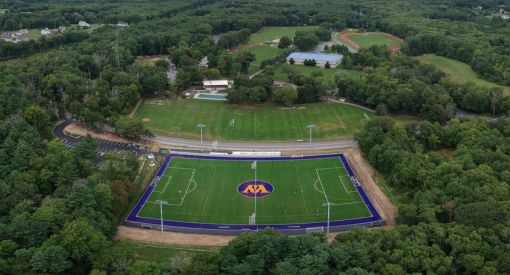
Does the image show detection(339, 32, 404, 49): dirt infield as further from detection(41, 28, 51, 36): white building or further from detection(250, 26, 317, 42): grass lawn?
detection(41, 28, 51, 36): white building

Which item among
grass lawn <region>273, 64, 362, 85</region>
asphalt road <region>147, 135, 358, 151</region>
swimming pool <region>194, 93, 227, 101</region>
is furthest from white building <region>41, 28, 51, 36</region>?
asphalt road <region>147, 135, 358, 151</region>

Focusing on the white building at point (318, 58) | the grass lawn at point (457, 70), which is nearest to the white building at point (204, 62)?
the white building at point (318, 58)

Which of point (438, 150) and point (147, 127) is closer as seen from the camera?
point (438, 150)

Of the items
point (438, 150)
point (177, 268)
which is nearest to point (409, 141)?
point (438, 150)

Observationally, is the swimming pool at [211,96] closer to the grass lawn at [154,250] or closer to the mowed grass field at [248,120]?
the mowed grass field at [248,120]

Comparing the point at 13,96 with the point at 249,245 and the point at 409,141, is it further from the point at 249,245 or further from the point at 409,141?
the point at 409,141
